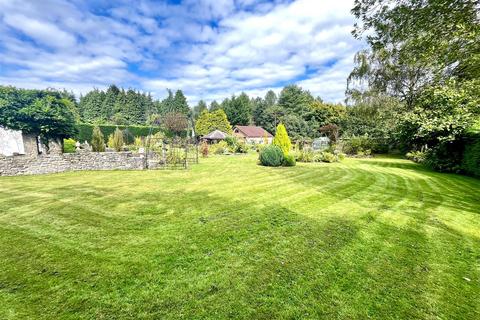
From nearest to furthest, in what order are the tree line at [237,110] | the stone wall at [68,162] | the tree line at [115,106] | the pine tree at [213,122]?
the stone wall at [68,162] → the tree line at [237,110] → the pine tree at [213,122] → the tree line at [115,106]

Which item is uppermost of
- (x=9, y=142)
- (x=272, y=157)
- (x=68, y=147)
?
(x=9, y=142)

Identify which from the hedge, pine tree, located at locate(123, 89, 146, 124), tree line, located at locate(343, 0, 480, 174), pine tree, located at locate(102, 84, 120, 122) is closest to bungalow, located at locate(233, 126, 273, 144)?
the hedge

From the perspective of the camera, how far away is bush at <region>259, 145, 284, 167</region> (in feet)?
42.8

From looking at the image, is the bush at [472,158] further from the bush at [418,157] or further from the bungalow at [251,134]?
the bungalow at [251,134]

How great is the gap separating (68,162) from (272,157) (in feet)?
33.2

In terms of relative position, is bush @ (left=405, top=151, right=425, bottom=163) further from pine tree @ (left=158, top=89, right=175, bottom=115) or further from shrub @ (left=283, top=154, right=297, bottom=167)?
pine tree @ (left=158, top=89, right=175, bottom=115)

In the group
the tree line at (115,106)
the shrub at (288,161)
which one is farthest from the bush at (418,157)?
the tree line at (115,106)

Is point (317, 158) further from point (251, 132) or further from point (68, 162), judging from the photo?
point (251, 132)

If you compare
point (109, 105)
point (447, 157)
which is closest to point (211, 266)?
point (447, 157)

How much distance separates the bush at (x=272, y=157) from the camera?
42.8 feet

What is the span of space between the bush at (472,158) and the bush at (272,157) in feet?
28.6

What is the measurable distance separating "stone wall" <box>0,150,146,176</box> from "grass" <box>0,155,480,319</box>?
4.59m

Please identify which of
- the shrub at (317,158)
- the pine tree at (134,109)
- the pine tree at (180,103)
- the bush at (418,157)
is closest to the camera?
the bush at (418,157)

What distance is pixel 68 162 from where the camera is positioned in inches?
426
